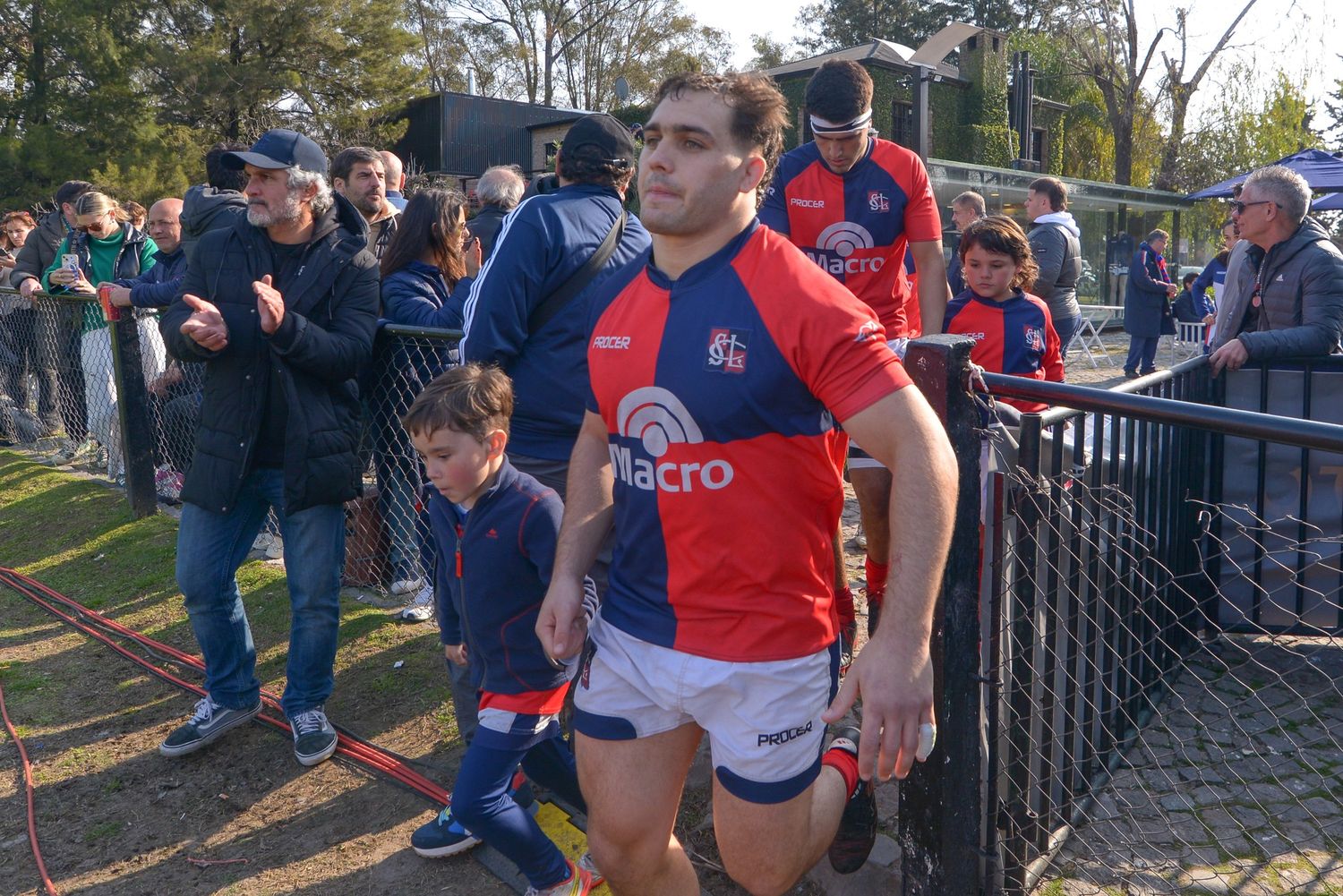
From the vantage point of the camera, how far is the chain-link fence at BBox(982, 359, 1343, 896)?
2.81 meters

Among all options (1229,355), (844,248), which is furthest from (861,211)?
(1229,355)

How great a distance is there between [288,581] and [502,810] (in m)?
1.64

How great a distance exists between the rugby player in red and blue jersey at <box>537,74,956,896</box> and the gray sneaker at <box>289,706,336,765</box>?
6.29 feet

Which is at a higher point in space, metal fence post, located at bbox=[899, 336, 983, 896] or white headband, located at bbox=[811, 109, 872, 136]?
white headband, located at bbox=[811, 109, 872, 136]

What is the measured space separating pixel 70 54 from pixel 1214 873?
35.0 metres

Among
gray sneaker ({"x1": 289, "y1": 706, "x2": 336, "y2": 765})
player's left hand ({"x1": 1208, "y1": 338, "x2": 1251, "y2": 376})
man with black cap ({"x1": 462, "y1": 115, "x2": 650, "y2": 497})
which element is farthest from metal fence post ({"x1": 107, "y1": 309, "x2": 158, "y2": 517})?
player's left hand ({"x1": 1208, "y1": 338, "x2": 1251, "y2": 376})

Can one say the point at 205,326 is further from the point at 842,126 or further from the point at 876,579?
the point at 876,579

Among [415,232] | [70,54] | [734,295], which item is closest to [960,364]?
[734,295]

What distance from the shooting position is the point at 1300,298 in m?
5.02

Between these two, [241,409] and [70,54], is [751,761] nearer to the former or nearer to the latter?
[241,409]

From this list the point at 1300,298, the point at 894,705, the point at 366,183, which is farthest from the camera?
the point at 366,183

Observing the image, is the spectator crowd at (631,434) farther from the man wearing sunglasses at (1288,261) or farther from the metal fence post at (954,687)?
the metal fence post at (954,687)

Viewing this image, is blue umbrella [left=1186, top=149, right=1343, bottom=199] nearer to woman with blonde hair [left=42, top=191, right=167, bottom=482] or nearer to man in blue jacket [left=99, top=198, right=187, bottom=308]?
man in blue jacket [left=99, top=198, right=187, bottom=308]

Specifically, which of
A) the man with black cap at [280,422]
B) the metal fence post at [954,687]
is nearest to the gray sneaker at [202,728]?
the man with black cap at [280,422]
